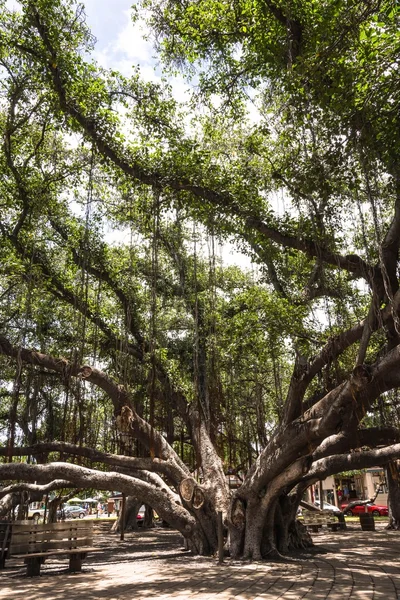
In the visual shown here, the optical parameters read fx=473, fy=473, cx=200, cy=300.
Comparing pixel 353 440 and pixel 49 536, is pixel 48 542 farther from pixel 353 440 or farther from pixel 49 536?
pixel 353 440

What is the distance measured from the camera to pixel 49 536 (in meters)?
6.25

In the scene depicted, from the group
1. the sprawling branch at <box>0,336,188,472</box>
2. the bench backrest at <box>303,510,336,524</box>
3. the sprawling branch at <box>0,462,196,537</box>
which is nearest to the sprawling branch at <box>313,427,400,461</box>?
the sprawling branch at <box>0,462,196,537</box>

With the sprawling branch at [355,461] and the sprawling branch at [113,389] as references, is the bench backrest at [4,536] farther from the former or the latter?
the sprawling branch at [355,461]

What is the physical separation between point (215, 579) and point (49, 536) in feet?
8.05

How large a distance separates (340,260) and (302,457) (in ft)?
9.44

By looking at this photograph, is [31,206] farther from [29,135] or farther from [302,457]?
[302,457]

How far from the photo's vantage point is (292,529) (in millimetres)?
8242

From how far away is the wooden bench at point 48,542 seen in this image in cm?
596

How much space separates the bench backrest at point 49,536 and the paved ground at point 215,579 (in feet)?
1.09

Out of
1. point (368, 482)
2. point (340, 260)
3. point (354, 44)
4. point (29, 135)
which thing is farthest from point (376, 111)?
point (368, 482)

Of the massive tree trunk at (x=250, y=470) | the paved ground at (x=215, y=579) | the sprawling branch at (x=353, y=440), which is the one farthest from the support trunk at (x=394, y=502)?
the sprawling branch at (x=353, y=440)

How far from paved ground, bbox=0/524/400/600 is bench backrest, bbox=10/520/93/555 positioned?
0.33m

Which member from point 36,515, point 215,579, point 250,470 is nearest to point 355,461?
point 250,470

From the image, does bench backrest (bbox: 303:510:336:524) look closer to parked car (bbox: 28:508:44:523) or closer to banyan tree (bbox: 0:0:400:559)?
banyan tree (bbox: 0:0:400:559)
